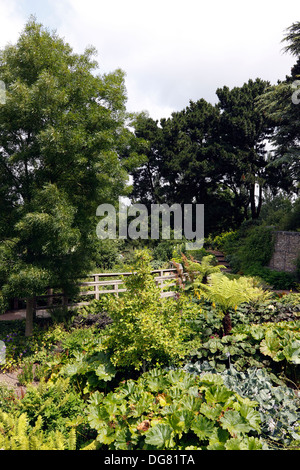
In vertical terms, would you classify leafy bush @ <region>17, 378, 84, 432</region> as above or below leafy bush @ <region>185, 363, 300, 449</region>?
below

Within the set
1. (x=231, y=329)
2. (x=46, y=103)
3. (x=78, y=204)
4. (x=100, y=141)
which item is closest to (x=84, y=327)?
(x=78, y=204)

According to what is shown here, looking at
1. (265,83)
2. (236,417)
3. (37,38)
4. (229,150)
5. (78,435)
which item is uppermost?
(265,83)

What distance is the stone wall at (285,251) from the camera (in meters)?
13.4

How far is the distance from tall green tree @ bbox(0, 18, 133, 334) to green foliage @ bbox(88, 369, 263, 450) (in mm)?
3964

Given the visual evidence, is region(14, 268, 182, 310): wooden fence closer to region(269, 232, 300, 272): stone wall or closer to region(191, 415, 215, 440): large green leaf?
region(191, 415, 215, 440): large green leaf

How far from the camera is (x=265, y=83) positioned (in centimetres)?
2145

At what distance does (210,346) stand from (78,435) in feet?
7.65

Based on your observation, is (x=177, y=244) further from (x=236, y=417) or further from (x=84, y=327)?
(x=236, y=417)

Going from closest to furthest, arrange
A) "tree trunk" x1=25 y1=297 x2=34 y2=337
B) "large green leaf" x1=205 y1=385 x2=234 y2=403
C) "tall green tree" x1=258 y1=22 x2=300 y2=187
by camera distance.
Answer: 1. "large green leaf" x1=205 y1=385 x2=234 y2=403
2. "tree trunk" x1=25 y1=297 x2=34 y2=337
3. "tall green tree" x1=258 y1=22 x2=300 y2=187

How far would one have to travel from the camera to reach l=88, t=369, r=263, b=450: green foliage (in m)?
3.04

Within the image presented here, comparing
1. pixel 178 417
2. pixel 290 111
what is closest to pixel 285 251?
pixel 290 111

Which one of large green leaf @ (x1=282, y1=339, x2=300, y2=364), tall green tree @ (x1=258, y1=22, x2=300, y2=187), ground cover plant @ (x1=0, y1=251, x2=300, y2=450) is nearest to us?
ground cover plant @ (x1=0, y1=251, x2=300, y2=450)

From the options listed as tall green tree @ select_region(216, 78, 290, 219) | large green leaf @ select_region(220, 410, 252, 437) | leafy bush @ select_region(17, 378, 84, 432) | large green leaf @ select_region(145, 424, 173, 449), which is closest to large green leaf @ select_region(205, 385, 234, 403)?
large green leaf @ select_region(220, 410, 252, 437)

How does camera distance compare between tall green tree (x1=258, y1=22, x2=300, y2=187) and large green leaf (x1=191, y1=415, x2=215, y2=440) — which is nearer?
large green leaf (x1=191, y1=415, x2=215, y2=440)
